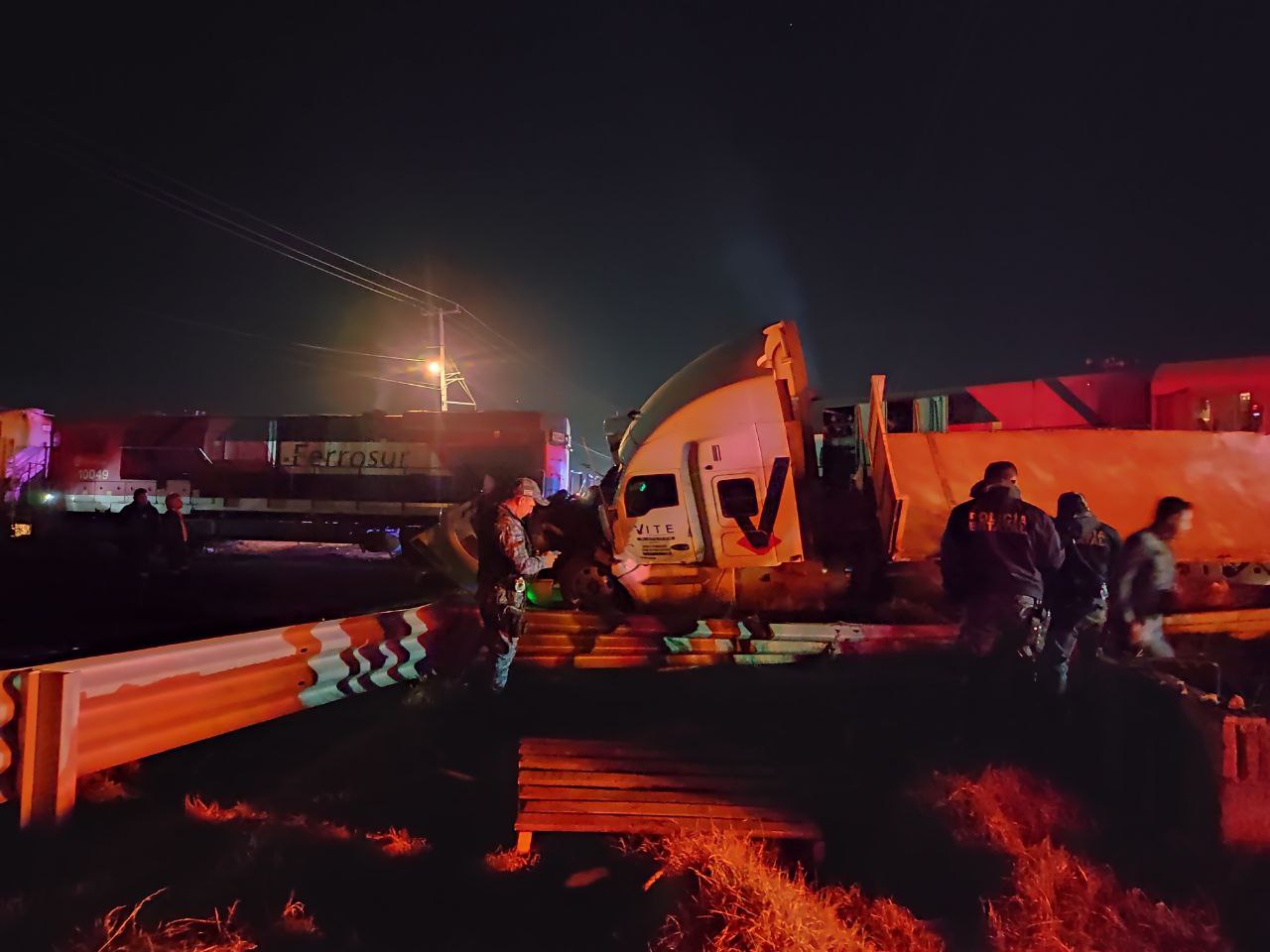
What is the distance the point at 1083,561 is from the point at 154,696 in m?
5.57

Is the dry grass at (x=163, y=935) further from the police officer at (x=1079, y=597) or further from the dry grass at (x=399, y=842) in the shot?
the police officer at (x=1079, y=597)

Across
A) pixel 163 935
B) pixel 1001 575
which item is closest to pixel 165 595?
pixel 163 935

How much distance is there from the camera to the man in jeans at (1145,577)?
4.67 m

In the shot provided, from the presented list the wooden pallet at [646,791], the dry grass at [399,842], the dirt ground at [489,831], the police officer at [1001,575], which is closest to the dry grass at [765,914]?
the dirt ground at [489,831]

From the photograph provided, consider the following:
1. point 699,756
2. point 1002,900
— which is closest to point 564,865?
point 699,756

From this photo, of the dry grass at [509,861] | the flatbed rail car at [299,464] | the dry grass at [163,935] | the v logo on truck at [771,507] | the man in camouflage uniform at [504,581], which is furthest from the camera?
the flatbed rail car at [299,464]

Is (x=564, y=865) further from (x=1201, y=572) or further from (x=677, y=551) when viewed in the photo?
(x=1201, y=572)

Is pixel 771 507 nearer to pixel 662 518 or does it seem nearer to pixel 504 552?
pixel 662 518

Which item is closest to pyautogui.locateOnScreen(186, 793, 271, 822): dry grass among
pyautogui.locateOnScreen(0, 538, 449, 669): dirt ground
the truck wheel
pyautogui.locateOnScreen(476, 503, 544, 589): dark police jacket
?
pyautogui.locateOnScreen(476, 503, 544, 589): dark police jacket

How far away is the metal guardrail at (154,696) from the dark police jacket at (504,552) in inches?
36.2

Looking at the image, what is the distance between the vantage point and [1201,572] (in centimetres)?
691

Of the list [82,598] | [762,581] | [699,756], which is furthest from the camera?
[82,598]

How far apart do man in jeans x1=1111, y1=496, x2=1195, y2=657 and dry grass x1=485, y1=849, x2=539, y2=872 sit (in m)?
4.05

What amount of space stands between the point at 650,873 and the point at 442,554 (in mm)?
7166
